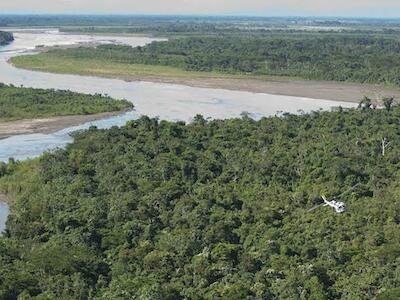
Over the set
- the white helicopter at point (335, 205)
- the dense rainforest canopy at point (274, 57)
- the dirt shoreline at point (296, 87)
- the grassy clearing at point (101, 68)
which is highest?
the dense rainforest canopy at point (274, 57)

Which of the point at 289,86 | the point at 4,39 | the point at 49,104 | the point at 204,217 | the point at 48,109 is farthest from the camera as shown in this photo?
the point at 4,39

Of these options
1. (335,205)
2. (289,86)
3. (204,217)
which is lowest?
(289,86)

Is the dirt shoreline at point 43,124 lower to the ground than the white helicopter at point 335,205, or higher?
lower

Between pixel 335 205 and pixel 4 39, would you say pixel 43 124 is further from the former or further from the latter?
pixel 4 39

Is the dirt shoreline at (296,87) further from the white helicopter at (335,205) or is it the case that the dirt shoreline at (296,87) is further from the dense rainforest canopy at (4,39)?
the dense rainforest canopy at (4,39)

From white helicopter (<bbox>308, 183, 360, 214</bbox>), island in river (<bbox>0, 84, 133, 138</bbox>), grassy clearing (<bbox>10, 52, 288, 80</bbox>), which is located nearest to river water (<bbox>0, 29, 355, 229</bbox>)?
island in river (<bbox>0, 84, 133, 138</bbox>)

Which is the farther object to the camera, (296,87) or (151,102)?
(296,87)

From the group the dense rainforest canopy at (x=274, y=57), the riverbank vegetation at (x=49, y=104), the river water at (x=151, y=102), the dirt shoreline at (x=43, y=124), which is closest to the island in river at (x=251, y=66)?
the dense rainforest canopy at (x=274, y=57)

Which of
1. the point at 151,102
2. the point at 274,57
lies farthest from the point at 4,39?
the point at 151,102
